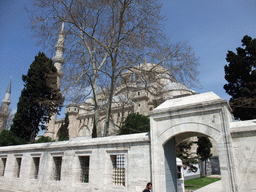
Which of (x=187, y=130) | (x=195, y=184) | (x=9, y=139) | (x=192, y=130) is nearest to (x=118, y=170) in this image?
(x=187, y=130)

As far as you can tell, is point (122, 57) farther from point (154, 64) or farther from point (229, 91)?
point (229, 91)

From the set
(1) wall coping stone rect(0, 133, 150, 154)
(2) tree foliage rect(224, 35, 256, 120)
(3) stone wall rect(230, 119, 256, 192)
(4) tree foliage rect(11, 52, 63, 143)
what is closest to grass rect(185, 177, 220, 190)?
(2) tree foliage rect(224, 35, 256, 120)

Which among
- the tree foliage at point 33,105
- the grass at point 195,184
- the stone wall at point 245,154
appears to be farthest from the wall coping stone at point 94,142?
the grass at point 195,184

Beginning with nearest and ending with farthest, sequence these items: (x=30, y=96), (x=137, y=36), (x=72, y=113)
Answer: (x=137, y=36)
(x=30, y=96)
(x=72, y=113)

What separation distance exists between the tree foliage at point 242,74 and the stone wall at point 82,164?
1342 centimetres

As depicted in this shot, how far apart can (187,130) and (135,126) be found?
36.7 feet

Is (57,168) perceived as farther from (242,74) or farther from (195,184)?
(242,74)

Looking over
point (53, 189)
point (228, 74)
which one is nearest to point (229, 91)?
point (228, 74)

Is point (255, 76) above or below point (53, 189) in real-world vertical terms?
above

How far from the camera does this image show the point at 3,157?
1168 cm

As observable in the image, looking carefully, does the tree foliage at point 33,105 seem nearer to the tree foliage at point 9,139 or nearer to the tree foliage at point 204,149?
the tree foliage at point 9,139

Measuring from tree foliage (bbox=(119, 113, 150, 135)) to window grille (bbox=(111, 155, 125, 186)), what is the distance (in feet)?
26.9

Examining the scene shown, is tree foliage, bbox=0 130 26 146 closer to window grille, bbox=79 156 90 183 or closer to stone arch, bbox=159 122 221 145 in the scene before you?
window grille, bbox=79 156 90 183

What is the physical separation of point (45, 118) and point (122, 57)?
485 inches
